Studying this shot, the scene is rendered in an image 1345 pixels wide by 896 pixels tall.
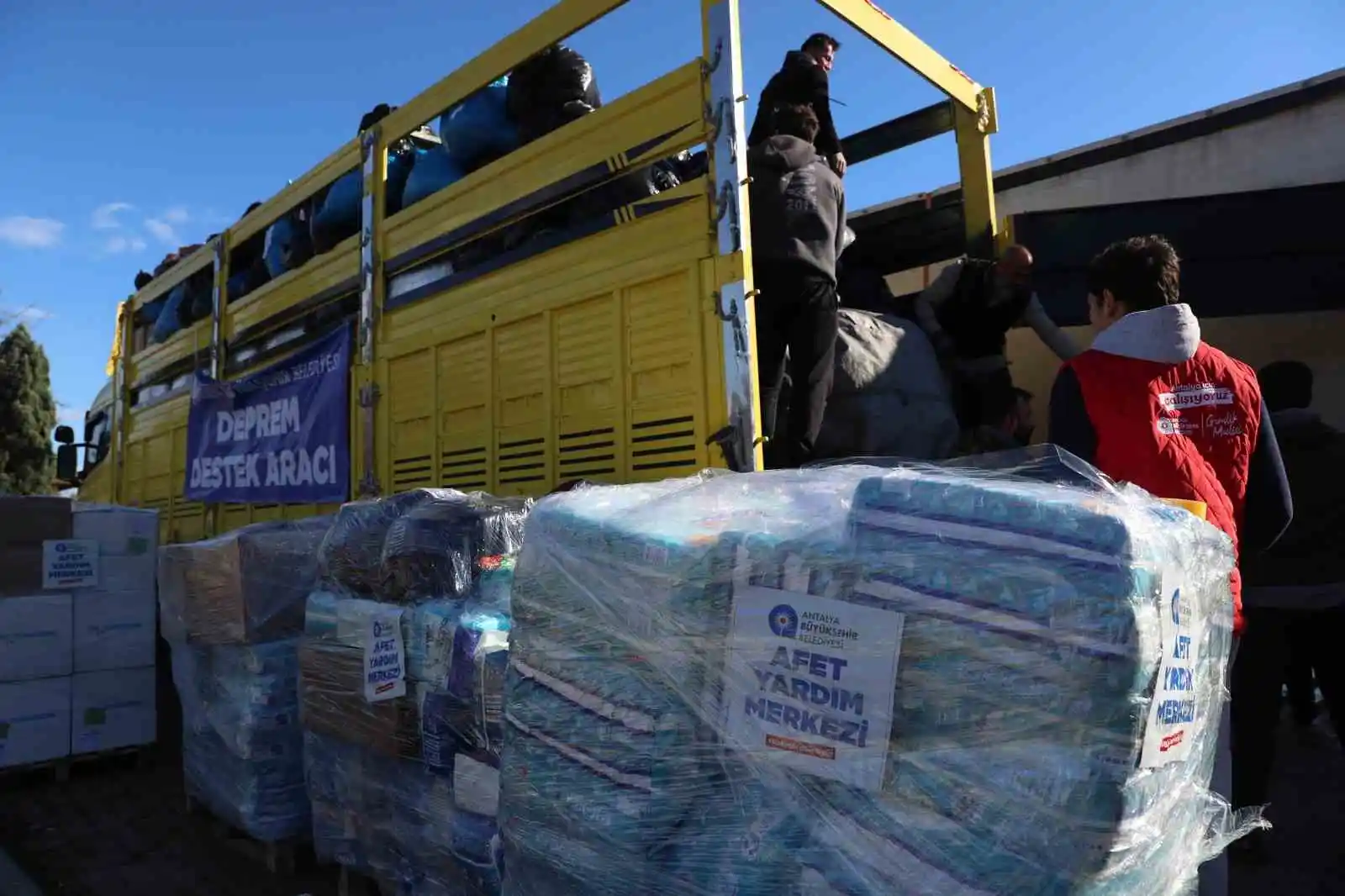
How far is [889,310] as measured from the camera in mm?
4414

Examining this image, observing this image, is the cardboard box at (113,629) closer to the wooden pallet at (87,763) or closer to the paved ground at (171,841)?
the wooden pallet at (87,763)

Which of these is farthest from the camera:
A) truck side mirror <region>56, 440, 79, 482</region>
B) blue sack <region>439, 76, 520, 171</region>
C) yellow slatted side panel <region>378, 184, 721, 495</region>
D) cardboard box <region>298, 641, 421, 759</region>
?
truck side mirror <region>56, 440, 79, 482</region>

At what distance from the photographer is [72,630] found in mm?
5164

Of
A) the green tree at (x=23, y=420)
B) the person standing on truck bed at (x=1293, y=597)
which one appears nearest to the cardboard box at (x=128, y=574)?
the person standing on truck bed at (x=1293, y=597)

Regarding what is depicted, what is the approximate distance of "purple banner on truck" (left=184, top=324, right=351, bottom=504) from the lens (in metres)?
4.75

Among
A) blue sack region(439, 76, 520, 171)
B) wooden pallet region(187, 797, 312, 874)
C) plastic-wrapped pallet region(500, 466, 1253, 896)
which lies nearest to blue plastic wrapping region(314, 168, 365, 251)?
blue sack region(439, 76, 520, 171)

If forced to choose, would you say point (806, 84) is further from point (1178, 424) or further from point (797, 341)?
point (1178, 424)

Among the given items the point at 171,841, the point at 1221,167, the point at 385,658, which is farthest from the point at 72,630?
the point at 1221,167

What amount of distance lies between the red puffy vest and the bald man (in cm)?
174

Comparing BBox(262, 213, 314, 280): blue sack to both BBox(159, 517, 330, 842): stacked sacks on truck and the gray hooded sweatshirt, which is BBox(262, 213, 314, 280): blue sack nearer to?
BBox(159, 517, 330, 842): stacked sacks on truck

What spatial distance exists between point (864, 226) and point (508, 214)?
1886mm

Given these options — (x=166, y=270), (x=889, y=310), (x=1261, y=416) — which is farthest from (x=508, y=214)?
(x=166, y=270)

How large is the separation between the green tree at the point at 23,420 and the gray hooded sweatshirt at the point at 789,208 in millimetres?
28104

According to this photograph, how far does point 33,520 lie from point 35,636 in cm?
63
